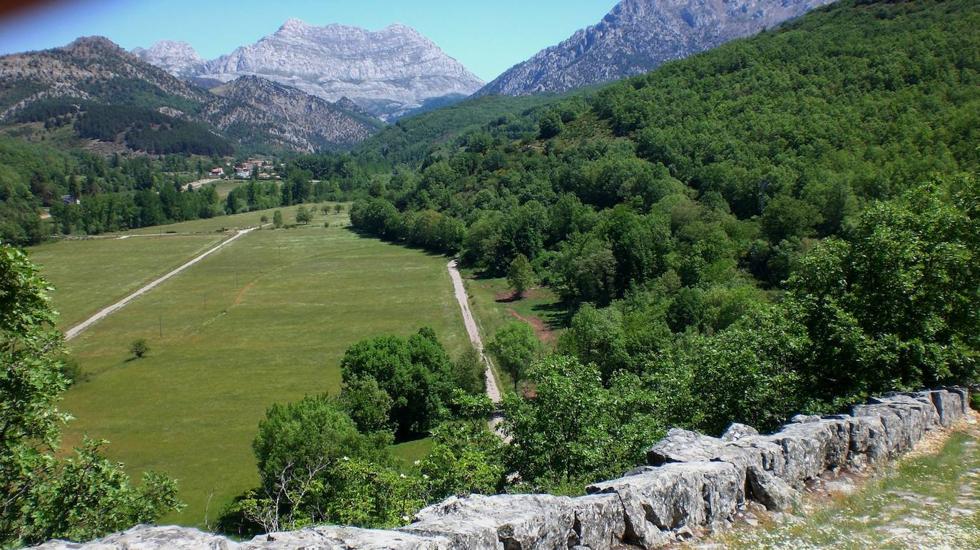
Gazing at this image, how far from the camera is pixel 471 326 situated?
287ft

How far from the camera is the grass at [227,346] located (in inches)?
1935

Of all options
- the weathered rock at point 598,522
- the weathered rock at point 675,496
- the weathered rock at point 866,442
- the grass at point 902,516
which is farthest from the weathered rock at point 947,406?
the weathered rock at point 598,522

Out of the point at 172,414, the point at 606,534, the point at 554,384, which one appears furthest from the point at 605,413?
the point at 172,414

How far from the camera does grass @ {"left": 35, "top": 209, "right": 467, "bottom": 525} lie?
161 feet

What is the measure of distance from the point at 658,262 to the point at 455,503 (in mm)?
86244

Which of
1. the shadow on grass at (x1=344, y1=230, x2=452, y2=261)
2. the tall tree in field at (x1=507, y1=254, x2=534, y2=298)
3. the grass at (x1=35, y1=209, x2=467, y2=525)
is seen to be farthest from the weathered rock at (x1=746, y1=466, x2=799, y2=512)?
the shadow on grass at (x1=344, y1=230, x2=452, y2=261)

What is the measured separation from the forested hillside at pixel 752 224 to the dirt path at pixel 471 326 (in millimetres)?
7834

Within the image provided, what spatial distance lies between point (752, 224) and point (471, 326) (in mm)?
47900

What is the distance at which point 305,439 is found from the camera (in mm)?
35656

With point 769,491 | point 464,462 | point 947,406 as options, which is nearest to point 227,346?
point 464,462

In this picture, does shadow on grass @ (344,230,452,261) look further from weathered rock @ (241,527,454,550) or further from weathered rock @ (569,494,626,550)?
weathered rock @ (241,527,454,550)

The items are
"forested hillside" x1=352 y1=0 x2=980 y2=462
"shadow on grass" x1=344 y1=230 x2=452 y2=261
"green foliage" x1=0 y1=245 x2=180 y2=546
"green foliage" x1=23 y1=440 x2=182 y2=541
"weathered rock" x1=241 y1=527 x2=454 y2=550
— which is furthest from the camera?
"shadow on grass" x1=344 y1=230 x2=452 y2=261

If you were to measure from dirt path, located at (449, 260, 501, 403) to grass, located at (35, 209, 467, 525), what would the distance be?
1751 millimetres

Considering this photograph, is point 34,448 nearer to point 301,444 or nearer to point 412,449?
point 301,444
